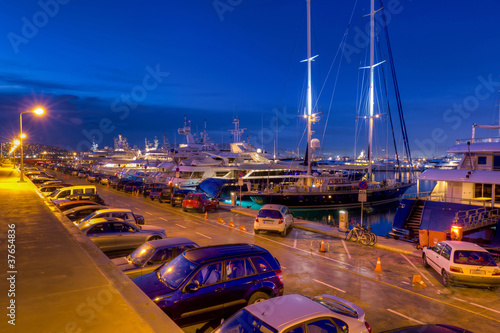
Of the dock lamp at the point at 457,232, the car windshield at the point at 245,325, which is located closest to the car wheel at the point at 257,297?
the car windshield at the point at 245,325

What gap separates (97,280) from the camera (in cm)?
630

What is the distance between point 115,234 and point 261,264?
7.03 m

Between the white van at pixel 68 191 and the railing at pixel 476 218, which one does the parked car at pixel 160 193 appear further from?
the railing at pixel 476 218

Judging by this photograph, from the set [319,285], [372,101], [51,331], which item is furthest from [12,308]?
[372,101]

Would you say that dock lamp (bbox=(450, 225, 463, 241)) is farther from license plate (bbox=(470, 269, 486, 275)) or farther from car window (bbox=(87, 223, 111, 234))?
car window (bbox=(87, 223, 111, 234))

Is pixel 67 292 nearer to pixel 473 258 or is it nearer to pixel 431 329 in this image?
pixel 431 329

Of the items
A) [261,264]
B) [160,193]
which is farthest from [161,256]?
[160,193]

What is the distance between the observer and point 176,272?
6.52 meters

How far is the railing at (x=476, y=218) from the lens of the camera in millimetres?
17680

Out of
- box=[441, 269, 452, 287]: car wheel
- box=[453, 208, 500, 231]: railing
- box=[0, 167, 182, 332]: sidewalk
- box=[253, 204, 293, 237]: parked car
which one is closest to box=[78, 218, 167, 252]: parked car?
box=[0, 167, 182, 332]: sidewalk

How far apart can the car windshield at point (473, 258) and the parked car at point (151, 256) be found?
8065mm

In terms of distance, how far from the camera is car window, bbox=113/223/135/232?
1189 centimetres

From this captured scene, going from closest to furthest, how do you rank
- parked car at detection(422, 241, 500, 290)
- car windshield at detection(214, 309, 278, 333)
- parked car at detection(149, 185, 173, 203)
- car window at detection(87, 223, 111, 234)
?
car windshield at detection(214, 309, 278, 333) → parked car at detection(422, 241, 500, 290) → car window at detection(87, 223, 111, 234) → parked car at detection(149, 185, 173, 203)

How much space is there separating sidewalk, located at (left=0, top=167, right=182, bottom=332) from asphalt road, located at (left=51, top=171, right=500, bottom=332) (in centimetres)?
160
